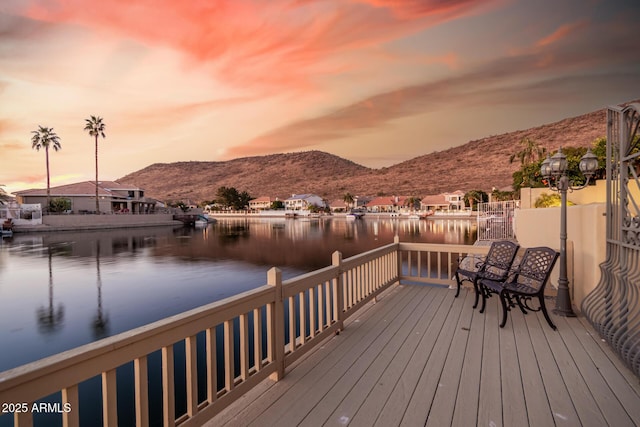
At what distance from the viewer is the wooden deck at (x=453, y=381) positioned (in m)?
2.23

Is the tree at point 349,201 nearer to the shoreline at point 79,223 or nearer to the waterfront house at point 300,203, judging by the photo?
the waterfront house at point 300,203

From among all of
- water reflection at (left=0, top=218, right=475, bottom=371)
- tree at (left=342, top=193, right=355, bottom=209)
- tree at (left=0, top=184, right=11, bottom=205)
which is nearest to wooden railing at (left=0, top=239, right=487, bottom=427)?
water reflection at (left=0, top=218, right=475, bottom=371)

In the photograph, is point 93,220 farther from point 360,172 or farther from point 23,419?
point 360,172

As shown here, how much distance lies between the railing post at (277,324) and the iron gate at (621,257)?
2.82 meters

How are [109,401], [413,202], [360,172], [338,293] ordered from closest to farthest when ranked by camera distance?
[109,401] → [338,293] → [413,202] → [360,172]

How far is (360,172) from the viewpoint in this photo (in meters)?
142

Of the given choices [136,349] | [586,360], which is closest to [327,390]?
[136,349]

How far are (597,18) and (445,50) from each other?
534 inches

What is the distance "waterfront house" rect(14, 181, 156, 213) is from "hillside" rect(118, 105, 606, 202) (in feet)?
230

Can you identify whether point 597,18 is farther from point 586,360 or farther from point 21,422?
point 21,422

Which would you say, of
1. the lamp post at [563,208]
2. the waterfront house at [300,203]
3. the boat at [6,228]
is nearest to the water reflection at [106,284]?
the lamp post at [563,208]

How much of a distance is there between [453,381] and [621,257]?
194cm

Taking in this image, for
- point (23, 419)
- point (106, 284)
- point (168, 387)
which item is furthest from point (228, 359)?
point (106, 284)

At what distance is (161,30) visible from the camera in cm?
1812
